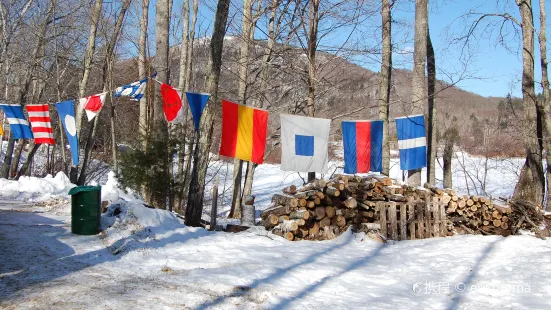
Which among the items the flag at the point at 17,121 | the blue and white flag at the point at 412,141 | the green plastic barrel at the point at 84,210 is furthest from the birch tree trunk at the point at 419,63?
the flag at the point at 17,121

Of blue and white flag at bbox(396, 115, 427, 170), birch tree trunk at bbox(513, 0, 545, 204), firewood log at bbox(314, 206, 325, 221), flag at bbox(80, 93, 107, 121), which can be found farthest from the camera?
birch tree trunk at bbox(513, 0, 545, 204)

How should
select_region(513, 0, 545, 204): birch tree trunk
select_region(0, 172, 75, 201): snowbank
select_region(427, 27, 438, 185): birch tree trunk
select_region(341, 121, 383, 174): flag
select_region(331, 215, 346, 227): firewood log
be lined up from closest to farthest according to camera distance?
1. select_region(331, 215, 346, 227): firewood log
2. select_region(341, 121, 383, 174): flag
3. select_region(513, 0, 545, 204): birch tree trunk
4. select_region(427, 27, 438, 185): birch tree trunk
5. select_region(0, 172, 75, 201): snowbank

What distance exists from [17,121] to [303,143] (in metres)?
10.4

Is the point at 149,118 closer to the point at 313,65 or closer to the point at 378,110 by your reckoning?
the point at 313,65

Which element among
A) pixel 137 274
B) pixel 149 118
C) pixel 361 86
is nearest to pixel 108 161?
pixel 149 118

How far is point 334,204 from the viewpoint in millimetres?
9234

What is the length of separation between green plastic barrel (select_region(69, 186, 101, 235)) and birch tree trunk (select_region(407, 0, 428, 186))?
7862 mm

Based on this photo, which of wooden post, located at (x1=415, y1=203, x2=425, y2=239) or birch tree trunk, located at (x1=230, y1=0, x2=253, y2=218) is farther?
birch tree trunk, located at (x1=230, y1=0, x2=253, y2=218)

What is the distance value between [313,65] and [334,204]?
3732 millimetres

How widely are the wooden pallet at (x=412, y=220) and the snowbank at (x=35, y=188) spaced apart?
32.9ft

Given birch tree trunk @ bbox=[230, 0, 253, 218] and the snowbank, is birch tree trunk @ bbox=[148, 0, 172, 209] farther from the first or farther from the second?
the snowbank

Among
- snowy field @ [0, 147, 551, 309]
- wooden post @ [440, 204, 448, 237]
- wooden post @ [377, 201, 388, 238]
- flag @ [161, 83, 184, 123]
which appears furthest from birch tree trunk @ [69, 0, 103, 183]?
wooden post @ [440, 204, 448, 237]

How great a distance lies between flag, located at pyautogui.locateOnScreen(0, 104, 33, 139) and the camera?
564 inches

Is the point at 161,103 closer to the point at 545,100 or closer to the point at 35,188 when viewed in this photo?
the point at 35,188
